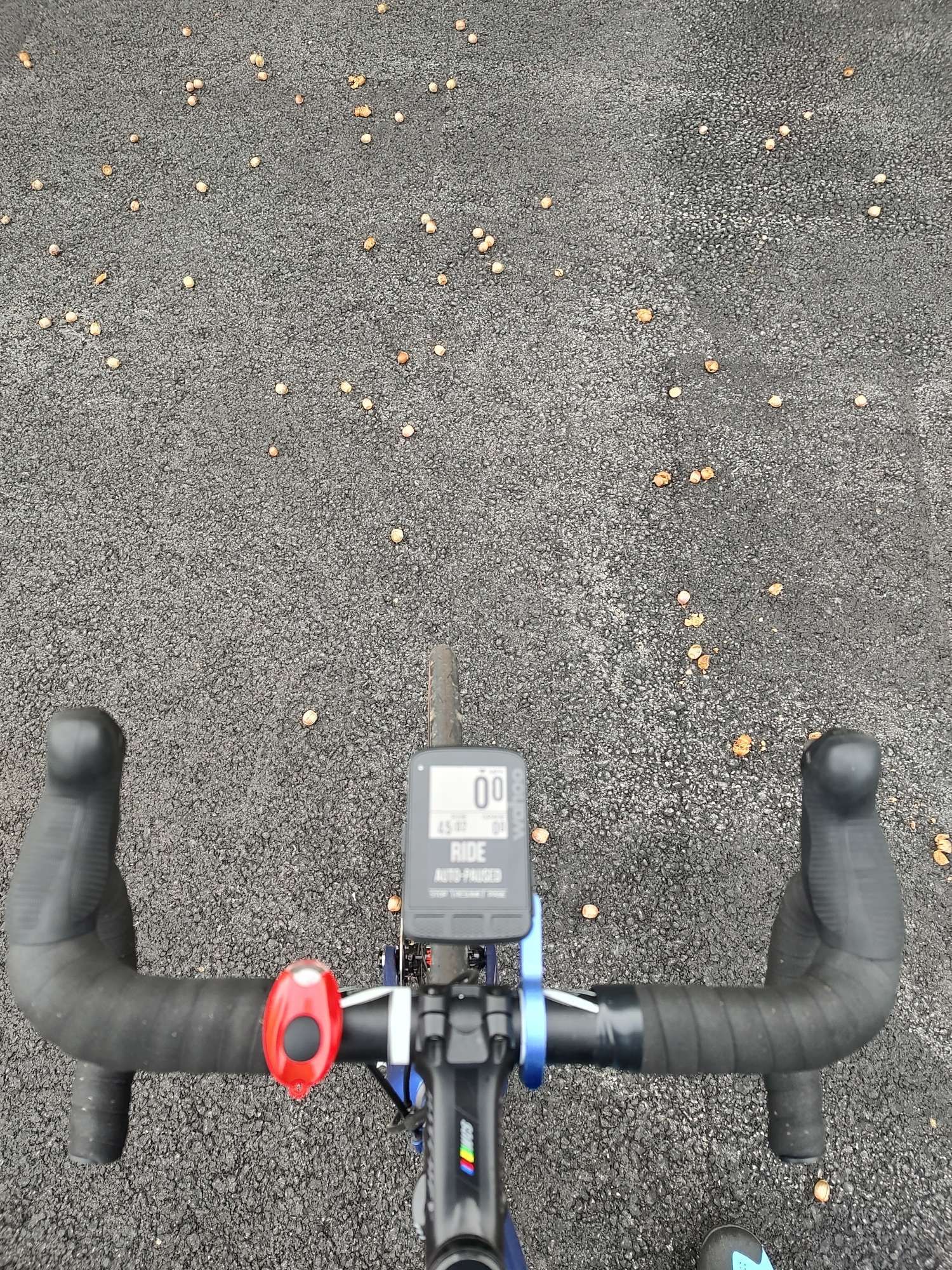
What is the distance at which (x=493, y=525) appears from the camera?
3.05 m

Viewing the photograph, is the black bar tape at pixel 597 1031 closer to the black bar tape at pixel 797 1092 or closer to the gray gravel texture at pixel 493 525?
the black bar tape at pixel 797 1092

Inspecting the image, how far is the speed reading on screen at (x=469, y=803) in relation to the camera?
1.11 meters

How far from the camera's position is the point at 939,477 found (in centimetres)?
311

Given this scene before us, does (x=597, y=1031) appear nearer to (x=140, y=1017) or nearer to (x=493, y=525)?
(x=140, y=1017)

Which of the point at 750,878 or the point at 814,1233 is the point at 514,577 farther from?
the point at 814,1233

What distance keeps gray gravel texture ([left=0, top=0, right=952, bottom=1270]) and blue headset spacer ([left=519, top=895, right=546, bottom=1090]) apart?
1.51 metres

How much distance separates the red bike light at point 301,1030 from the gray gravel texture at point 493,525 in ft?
5.56

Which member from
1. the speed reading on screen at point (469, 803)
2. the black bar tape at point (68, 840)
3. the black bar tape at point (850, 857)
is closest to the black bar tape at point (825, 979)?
the black bar tape at point (850, 857)

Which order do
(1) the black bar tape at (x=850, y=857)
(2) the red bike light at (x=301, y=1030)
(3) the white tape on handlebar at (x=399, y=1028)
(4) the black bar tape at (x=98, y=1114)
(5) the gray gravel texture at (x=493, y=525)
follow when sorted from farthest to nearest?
1. (5) the gray gravel texture at (x=493, y=525)
2. (4) the black bar tape at (x=98, y=1114)
3. (1) the black bar tape at (x=850, y=857)
4. (3) the white tape on handlebar at (x=399, y=1028)
5. (2) the red bike light at (x=301, y=1030)

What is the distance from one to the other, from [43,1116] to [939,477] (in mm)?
3923

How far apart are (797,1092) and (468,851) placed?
28.7 inches

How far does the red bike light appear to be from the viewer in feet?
2.91

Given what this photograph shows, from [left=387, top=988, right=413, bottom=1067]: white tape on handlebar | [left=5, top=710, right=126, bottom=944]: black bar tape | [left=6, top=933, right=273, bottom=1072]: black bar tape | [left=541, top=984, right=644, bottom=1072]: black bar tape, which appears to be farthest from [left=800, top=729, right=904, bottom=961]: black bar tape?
[left=5, top=710, right=126, bottom=944]: black bar tape

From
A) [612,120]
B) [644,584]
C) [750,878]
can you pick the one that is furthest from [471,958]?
[612,120]
